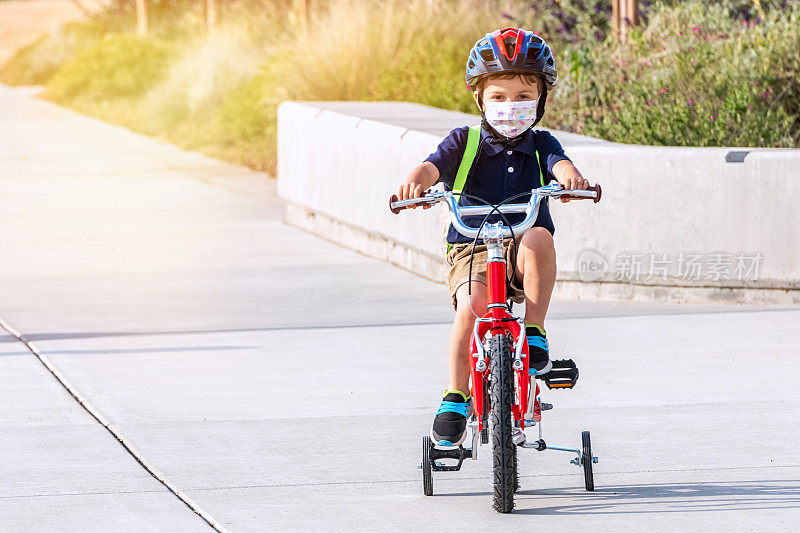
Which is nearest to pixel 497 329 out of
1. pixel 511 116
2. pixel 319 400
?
pixel 511 116

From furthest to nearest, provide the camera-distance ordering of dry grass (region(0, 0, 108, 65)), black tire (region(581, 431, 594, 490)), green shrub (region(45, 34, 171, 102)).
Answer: dry grass (region(0, 0, 108, 65))
green shrub (region(45, 34, 171, 102))
black tire (region(581, 431, 594, 490))

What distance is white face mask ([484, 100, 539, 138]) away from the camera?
5.76m

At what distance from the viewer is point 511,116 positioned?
5766 mm

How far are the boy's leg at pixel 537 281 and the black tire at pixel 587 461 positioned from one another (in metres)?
0.35

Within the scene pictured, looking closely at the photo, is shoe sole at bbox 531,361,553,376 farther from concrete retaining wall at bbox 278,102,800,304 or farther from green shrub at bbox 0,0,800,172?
green shrub at bbox 0,0,800,172

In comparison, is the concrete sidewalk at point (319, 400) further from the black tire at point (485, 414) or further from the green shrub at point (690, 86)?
the green shrub at point (690, 86)

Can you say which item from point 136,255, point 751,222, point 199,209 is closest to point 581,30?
point 199,209

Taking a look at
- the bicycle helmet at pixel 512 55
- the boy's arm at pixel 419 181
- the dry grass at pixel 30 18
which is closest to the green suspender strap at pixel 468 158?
the boy's arm at pixel 419 181

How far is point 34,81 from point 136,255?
3614cm

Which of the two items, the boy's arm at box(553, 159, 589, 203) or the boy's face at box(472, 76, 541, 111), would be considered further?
the boy's face at box(472, 76, 541, 111)

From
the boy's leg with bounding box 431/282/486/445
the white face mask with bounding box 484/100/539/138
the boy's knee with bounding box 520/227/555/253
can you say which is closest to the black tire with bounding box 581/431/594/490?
the boy's leg with bounding box 431/282/486/445

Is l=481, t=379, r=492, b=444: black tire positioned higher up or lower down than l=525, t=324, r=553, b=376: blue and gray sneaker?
lower down

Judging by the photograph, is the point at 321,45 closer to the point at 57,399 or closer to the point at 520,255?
the point at 57,399

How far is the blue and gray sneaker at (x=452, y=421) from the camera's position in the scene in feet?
18.9
